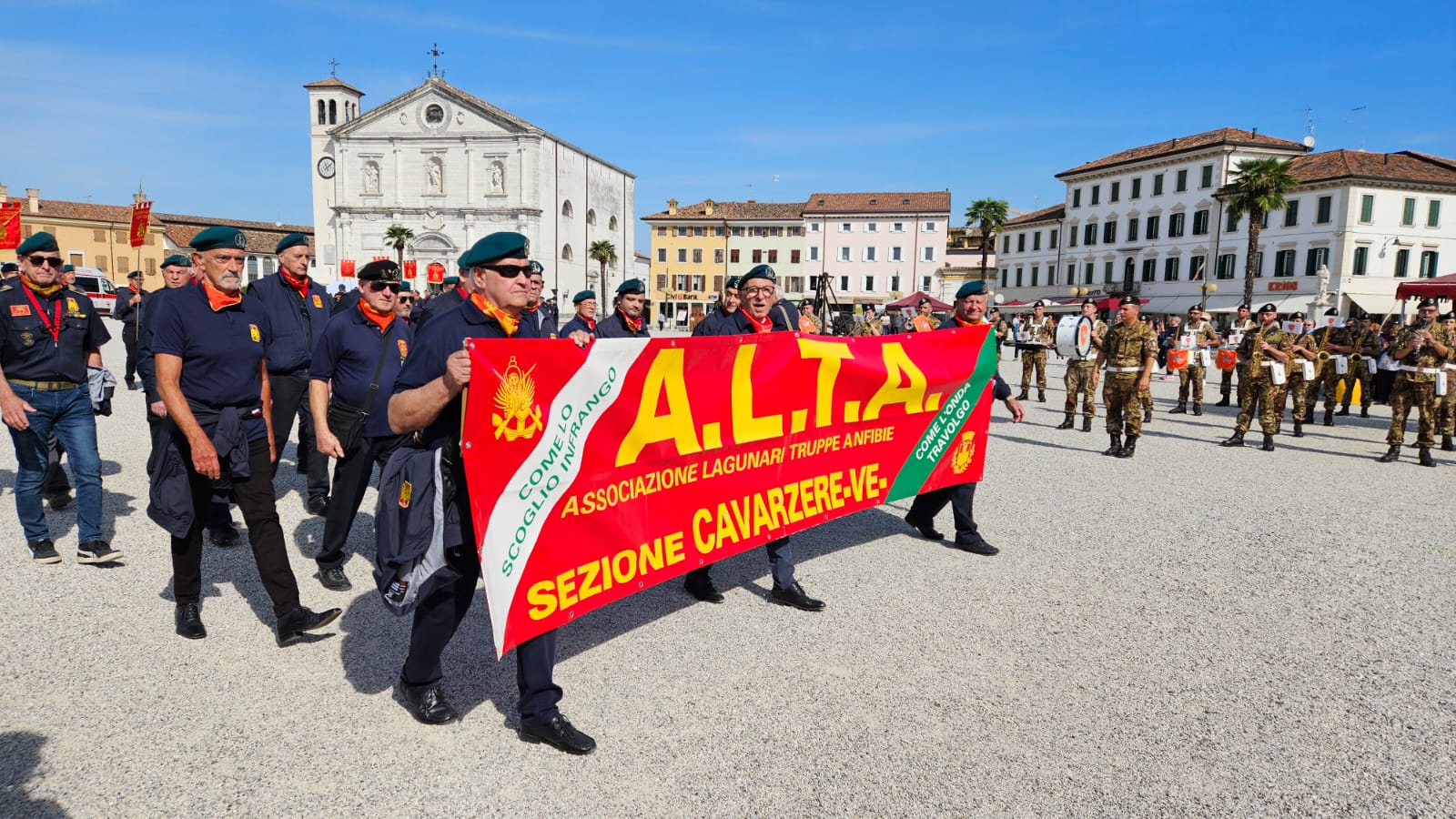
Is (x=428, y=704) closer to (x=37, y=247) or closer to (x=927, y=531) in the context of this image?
(x=927, y=531)

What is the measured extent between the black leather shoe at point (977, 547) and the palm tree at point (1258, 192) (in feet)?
153

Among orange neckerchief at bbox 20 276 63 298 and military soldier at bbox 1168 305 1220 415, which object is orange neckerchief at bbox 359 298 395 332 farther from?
military soldier at bbox 1168 305 1220 415

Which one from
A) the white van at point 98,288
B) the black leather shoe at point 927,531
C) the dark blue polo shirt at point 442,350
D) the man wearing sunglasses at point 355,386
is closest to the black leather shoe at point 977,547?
the black leather shoe at point 927,531

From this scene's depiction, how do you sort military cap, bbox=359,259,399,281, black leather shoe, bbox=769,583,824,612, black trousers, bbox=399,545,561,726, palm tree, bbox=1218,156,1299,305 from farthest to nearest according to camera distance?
palm tree, bbox=1218,156,1299,305
military cap, bbox=359,259,399,281
black leather shoe, bbox=769,583,824,612
black trousers, bbox=399,545,561,726

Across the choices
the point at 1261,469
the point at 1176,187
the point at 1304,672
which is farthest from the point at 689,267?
the point at 1304,672

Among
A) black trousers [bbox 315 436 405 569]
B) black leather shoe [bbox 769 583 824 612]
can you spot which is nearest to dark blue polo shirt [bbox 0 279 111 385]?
black trousers [bbox 315 436 405 569]

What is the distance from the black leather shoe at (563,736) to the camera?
3154mm

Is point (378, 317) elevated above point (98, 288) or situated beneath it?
situated beneath

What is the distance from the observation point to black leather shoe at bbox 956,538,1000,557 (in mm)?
5957

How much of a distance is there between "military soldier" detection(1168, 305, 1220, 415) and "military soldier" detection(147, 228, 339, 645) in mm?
14873

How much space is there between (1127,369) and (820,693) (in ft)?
27.3

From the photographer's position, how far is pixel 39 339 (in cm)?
516

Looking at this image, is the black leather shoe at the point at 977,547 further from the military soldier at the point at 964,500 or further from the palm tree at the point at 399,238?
the palm tree at the point at 399,238

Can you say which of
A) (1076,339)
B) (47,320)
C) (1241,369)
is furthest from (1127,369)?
(47,320)
